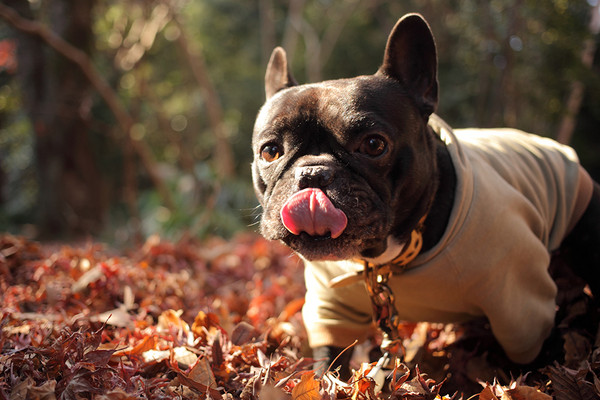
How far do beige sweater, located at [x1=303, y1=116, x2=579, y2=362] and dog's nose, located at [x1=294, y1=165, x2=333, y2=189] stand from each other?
636 mm

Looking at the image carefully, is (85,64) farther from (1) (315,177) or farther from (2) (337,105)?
(1) (315,177)

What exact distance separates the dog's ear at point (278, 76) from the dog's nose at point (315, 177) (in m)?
1.02

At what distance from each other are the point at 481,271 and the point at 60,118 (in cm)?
704

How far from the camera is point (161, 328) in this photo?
7.70 ft

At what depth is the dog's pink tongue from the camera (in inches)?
71.4

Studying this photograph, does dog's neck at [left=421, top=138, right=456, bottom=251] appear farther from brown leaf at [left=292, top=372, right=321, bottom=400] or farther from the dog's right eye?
brown leaf at [left=292, top=372, right=321, bottom=400]

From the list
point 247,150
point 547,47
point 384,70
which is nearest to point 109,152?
point 247,150

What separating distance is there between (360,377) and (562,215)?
1.63 m

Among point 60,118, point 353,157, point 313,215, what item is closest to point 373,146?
point 353,157

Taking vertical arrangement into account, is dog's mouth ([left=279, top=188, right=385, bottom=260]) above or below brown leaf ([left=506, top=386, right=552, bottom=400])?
above

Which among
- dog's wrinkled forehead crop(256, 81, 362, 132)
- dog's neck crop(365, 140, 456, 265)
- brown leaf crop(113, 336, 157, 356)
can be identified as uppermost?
dog's wrinkled forehead crop(256, 81, 362, 132)

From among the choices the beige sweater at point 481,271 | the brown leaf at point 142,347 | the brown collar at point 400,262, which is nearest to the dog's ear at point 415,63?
the beige sweater at point 481,271

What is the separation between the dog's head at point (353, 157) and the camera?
187cm

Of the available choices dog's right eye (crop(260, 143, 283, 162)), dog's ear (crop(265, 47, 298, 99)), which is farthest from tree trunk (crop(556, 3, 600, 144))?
dog's right eye (crop(260, 143, 283, 162))
